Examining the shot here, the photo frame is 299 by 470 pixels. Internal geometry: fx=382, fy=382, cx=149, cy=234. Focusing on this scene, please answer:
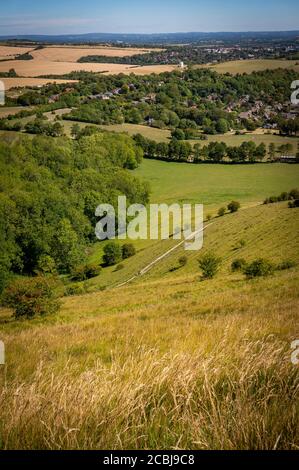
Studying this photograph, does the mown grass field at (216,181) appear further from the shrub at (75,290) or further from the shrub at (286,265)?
the shrub at (286,265)

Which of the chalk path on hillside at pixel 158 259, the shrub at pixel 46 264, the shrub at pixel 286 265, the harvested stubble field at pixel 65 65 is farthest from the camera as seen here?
the harvested stubble field at pixel 65 65

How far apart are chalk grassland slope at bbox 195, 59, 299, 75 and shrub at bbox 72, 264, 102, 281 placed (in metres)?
64.6

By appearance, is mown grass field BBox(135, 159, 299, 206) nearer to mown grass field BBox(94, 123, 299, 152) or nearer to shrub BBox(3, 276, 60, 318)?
mown grass field BBox(94, 123, 299, 152)

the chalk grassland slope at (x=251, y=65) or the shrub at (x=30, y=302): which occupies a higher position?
the chalk grassland slope at (x=251, y=65)

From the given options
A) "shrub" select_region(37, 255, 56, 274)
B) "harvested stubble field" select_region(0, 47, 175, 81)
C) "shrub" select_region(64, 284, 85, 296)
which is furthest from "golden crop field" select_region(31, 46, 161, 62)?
"shrub" select_region(64, 284, 85, 296)

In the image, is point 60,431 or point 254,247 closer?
point 60,431

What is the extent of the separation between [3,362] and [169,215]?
2473 inches

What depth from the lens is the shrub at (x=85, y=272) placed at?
1950 inches

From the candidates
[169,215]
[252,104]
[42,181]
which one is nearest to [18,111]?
[42,181]

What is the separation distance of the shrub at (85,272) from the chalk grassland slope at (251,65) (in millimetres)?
64596

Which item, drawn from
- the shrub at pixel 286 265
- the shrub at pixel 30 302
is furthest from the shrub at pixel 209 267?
the shrub at pixel 30 302

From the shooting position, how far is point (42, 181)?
65688mm

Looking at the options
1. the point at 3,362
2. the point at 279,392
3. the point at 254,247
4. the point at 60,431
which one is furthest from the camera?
the point at 254,247

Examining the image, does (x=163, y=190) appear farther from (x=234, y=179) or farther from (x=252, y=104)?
(x=252, y=104)
